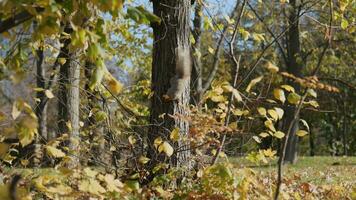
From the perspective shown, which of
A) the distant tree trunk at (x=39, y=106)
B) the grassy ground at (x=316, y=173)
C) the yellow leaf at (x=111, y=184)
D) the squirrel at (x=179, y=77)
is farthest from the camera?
the grassy ground at (x=316, y=173)

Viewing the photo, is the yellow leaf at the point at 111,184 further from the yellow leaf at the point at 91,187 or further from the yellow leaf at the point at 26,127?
the yellow leaf at the point at 26,127

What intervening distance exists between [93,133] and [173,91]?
1401mm

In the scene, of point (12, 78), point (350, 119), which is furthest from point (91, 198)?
point (350, 119)

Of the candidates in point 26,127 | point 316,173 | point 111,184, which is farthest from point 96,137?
point 316,173

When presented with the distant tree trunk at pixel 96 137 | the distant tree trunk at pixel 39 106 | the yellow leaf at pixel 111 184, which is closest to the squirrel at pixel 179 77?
the distant tree trunk at pixel 96 137

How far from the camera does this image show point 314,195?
5730 millimetres

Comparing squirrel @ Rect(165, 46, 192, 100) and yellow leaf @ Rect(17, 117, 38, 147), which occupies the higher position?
squirrel @ Rect(165, 46, 192, 100)

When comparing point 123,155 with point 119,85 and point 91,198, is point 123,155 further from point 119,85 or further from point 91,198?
point 119,85

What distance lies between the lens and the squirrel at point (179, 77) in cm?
571

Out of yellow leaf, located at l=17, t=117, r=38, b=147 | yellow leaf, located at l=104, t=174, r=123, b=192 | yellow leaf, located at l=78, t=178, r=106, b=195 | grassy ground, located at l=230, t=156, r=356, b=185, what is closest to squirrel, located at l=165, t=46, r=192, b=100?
grassy ground, located at l=230, t=156, r=356, b=185

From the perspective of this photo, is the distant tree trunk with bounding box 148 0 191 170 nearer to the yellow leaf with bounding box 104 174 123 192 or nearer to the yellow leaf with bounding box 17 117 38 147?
the yellow leaf with bounding box 104 174 123 192

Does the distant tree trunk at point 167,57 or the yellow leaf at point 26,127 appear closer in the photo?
the yellow leaf at point 26,127

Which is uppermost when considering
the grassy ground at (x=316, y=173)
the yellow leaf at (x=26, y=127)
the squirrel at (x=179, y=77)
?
the squirrel at (x=179, y=77)

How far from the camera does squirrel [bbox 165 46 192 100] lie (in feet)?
18.7
